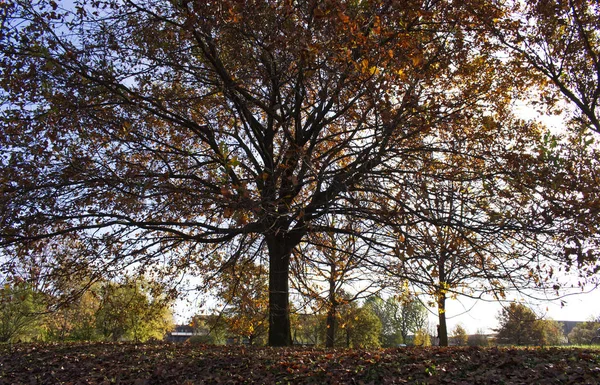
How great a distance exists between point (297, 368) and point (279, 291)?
3.05 metres

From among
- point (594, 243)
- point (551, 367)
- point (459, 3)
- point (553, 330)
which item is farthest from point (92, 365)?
point (553, 330)

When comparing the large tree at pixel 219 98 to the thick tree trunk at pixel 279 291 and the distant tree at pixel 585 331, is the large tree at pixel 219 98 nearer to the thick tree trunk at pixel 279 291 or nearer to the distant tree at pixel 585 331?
the thick tree trunk at pixel 279 291

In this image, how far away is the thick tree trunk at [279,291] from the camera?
26.3ft

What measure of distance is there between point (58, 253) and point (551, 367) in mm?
8220

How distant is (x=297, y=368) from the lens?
4812mm

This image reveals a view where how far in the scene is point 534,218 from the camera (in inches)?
179

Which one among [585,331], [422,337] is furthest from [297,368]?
[585,331]

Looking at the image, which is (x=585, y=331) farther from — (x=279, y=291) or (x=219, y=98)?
(x=219, y=98)

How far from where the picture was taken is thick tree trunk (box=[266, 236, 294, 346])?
802cm

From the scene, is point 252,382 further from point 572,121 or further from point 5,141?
point 572,121

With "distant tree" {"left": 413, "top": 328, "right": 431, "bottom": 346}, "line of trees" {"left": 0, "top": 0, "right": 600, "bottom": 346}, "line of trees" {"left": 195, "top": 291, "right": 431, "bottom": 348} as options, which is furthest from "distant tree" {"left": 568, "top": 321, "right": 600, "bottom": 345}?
"line of trees" {"left": 0, "top": 0, "right": 600, "bottom": 346}

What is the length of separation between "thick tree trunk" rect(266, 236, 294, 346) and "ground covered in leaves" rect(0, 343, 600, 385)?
6.72 feet

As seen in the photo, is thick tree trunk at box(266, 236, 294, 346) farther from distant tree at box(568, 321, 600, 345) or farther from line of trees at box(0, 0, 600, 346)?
distant tree at box(568, 321, 600, 345)

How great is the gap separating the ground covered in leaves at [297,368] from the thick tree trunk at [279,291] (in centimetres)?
205
